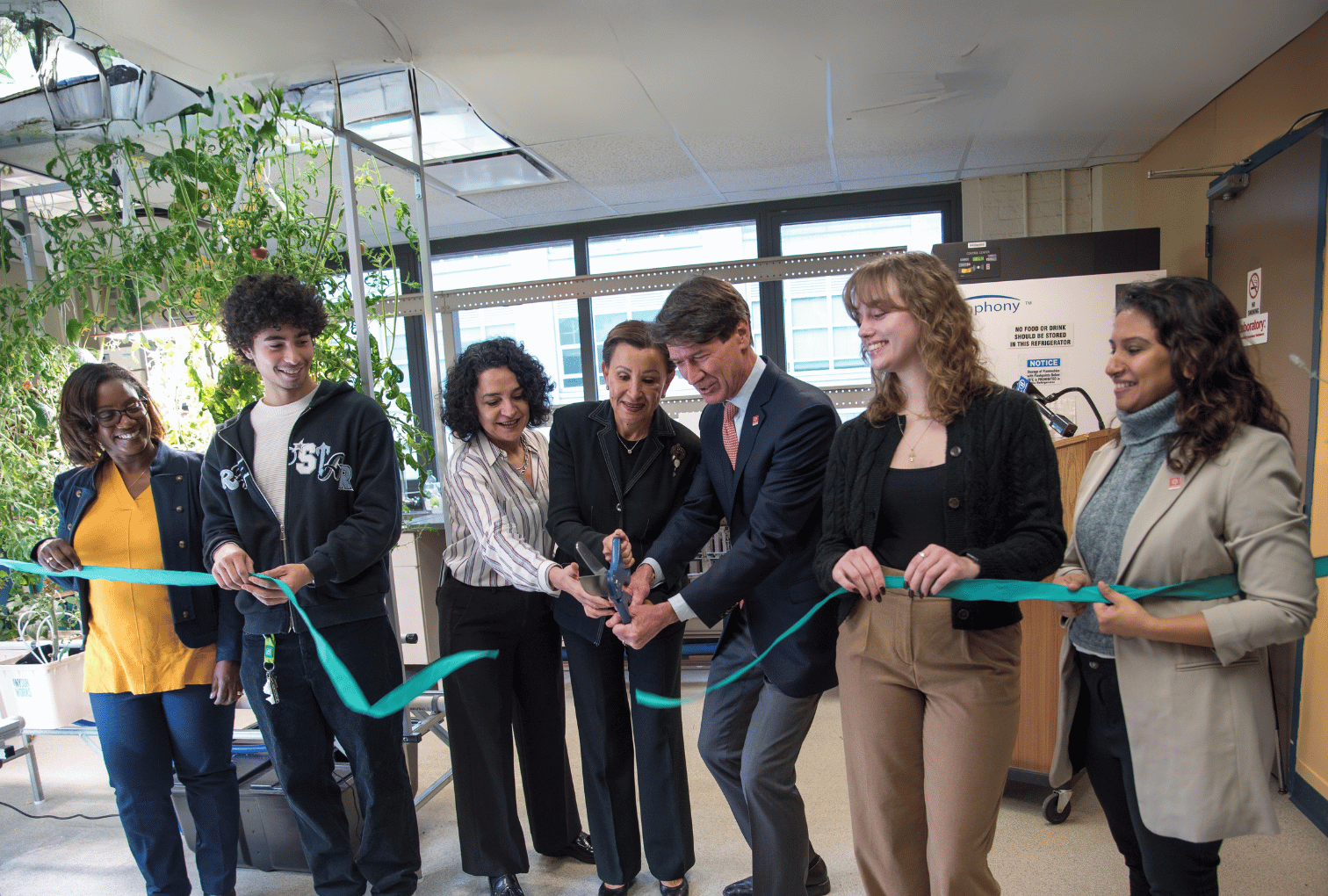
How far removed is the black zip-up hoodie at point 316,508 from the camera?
195 cm

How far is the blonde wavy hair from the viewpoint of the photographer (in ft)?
4.69

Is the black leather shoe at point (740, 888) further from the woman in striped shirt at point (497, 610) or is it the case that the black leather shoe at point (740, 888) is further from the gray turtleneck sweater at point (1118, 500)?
the gray turtleneck sweater at point (1118, 500)

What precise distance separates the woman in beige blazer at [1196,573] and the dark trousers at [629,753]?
42.1 inches

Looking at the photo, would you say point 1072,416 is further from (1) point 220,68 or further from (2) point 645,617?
(1) point 220,68

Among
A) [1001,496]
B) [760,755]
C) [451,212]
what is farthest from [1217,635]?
[451,212]

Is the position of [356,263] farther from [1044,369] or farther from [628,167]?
[1044,369]

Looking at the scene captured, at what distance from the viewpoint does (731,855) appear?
244 cm

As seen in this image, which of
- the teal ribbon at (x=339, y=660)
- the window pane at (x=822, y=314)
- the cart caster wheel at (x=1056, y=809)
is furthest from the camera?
the window pane at (x=822, y=314)

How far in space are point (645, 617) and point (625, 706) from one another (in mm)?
428

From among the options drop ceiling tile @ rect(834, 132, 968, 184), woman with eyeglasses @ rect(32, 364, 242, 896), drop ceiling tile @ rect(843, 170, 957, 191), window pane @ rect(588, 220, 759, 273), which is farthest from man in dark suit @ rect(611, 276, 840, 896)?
window pane @ rect(588, 220, 759, 273)

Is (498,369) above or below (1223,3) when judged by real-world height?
below

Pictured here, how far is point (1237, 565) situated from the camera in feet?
4.21

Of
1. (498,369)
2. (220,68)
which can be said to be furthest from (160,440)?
(220,68)

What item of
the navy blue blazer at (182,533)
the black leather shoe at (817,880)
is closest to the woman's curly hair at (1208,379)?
the black leather shoe at (817,880)
